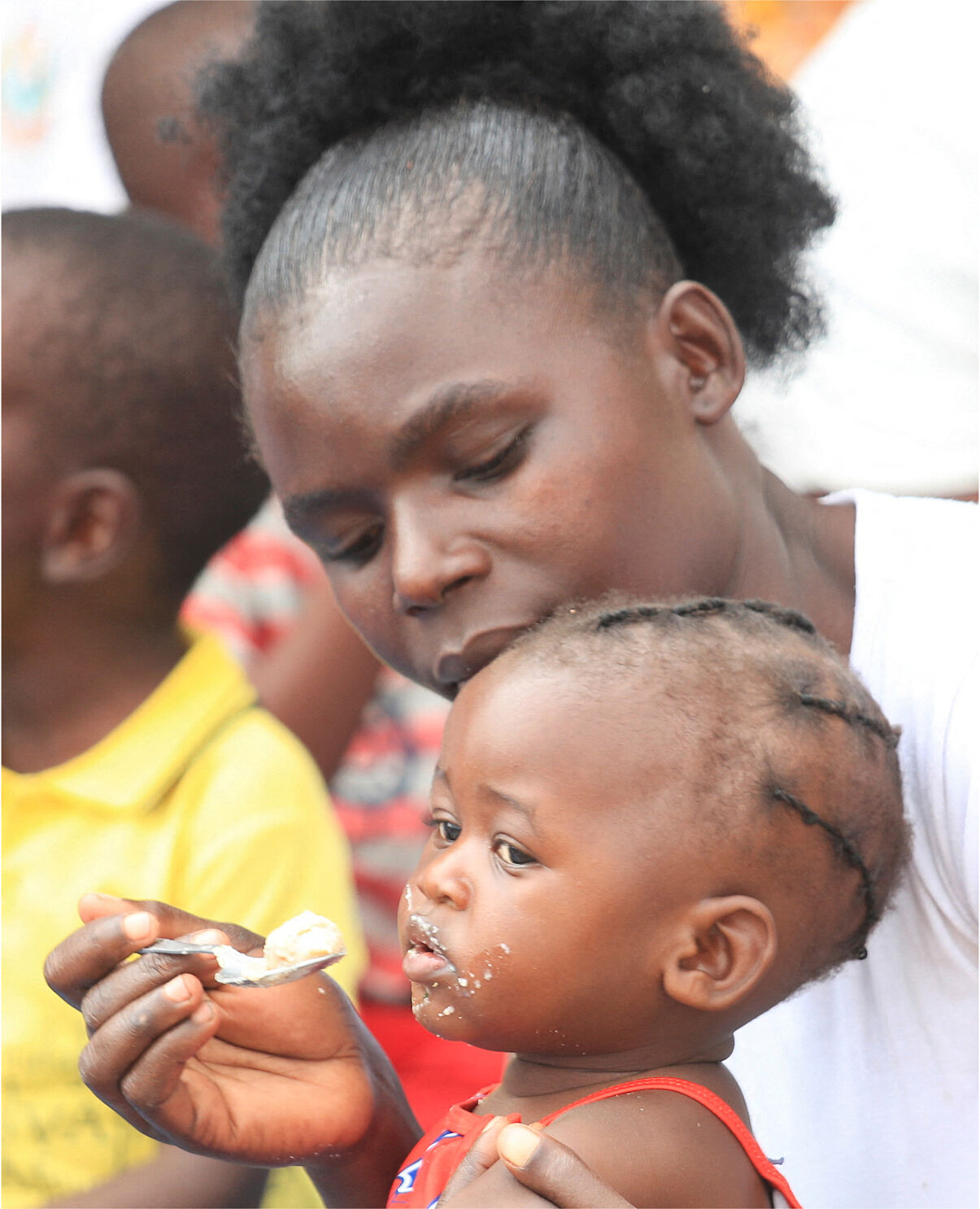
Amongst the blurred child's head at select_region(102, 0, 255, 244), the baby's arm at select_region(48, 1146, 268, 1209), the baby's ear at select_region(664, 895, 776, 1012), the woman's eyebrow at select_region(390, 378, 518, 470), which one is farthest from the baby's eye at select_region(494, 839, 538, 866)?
the blurred child's head at select_region(102, 0, 255, 244)

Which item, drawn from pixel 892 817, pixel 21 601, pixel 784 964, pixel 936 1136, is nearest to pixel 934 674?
pixel 892 817

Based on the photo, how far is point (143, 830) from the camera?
1.67m

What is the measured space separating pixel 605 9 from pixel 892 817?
87 cm

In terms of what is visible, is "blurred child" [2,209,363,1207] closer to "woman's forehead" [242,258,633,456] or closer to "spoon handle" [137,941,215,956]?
"spoon handle" [137,941,215,956]

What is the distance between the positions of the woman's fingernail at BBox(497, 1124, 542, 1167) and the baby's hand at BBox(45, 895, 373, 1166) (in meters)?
0.28

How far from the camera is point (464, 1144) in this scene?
1.14 m

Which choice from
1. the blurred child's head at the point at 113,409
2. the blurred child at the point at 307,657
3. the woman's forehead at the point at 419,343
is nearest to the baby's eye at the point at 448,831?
the woman's forehead at the point at 419,343

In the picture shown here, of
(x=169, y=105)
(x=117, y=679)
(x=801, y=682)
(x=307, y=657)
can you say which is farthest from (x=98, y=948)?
(x=169, y=105)

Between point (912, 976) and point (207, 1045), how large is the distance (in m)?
0.66

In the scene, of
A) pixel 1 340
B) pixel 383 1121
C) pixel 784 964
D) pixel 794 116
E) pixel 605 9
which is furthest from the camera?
pixel 1 340

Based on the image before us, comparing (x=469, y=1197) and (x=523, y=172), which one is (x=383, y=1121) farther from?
(x=523, y=172)

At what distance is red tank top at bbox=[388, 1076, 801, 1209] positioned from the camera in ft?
3.59

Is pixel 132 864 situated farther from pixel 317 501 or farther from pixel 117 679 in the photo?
pixel 317 501

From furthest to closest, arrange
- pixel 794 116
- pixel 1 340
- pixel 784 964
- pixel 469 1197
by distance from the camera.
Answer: pixel 1 340
pixel 794 116
pixel 784 964
pixel 469 1197
